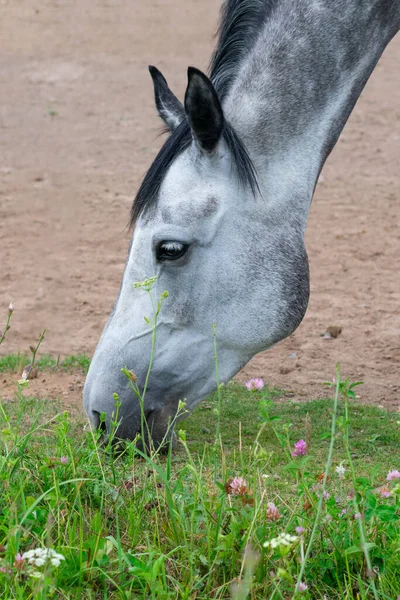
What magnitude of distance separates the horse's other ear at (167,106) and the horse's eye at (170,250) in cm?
59

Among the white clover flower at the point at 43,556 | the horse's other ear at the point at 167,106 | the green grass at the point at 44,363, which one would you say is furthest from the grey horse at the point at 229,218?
the green grass at the point at 44,363

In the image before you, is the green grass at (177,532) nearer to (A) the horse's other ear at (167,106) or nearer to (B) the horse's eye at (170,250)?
(B) the horse's eye at (170,250)

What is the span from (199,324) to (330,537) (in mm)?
1103

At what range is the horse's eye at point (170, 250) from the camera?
307 centimetres

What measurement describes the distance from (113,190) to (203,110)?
4.67m

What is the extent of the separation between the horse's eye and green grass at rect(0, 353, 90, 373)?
1.57 m

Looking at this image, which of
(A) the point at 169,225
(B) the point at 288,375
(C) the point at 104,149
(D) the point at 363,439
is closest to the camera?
(A) the point at 169,225

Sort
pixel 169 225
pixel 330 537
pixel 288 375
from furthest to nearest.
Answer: pixel 288 375
pixel 169 225
pixel 330 537

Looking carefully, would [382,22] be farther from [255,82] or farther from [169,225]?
[169,225]

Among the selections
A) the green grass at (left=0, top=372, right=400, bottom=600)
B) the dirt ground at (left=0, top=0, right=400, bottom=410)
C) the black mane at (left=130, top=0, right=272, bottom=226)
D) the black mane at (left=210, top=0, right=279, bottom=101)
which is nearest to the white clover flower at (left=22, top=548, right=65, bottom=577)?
the green grass at (left=0, top=372, right=400, bottom=600)

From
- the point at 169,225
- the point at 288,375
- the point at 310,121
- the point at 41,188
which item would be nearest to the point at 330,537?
the point at 169,225

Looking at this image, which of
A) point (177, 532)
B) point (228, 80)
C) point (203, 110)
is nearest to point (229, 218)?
point (203, 110)

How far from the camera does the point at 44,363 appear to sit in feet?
15.3

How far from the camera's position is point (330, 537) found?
2193 millimetres
